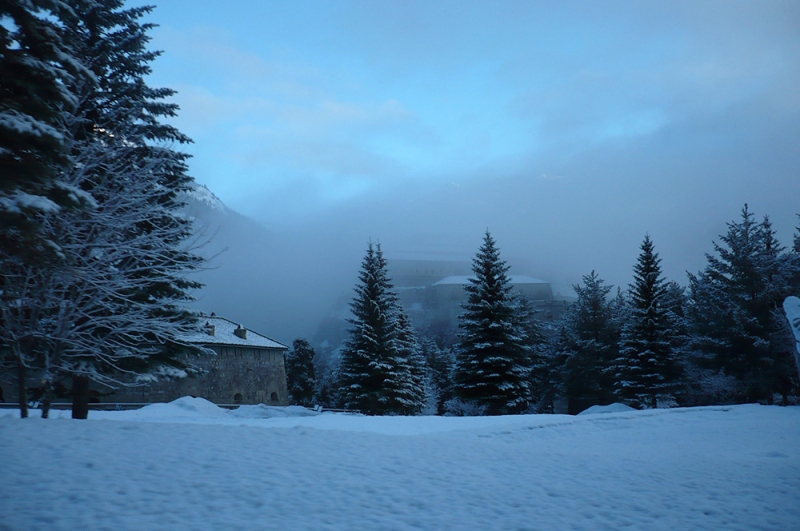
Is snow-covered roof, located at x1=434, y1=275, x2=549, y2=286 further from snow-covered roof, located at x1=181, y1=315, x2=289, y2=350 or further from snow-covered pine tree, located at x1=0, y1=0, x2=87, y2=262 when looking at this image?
snow-covered pine tree, located at x1=0, y1=0, x2=87, y2=262

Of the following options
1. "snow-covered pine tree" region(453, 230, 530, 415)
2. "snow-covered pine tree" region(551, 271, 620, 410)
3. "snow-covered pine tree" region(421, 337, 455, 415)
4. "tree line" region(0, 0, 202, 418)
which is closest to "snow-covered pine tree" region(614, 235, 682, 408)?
"snow-covered pine tree" region(551, 271, 620, 410)

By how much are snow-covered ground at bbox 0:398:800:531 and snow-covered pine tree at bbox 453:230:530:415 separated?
14.8m

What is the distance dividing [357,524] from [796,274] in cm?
3038

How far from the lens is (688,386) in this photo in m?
28.9

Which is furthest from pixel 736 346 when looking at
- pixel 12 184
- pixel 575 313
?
pixel 12 184

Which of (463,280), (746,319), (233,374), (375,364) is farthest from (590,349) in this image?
(463,280)

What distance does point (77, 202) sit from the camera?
303 inches

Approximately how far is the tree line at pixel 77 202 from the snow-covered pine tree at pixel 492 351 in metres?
14.6

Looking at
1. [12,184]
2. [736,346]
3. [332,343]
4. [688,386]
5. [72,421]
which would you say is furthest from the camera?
[332,343]

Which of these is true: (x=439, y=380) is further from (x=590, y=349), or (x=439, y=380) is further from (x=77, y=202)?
(x=77, y=202)

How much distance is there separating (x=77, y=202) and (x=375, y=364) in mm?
20177

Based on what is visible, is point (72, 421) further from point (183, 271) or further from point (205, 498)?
point (183, 271)

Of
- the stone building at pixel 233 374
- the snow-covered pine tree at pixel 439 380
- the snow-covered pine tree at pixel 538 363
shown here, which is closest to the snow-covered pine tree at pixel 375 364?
the stone building at pixel 233 374

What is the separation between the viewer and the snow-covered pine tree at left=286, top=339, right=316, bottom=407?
1951 inches
